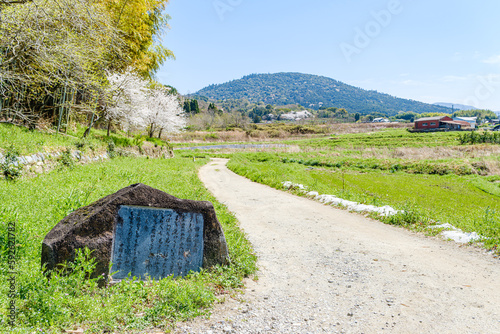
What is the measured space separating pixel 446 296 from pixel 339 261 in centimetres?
186

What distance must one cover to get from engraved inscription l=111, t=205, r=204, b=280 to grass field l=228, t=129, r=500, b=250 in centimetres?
618

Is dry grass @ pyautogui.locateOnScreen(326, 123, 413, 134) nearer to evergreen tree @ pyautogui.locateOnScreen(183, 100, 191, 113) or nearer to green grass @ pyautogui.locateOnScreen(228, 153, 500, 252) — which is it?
evergreen tree @ pyautogui.locateOnScreen(183, 100, 191, 113)

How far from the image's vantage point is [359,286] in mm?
4797

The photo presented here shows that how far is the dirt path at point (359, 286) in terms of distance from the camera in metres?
3.68

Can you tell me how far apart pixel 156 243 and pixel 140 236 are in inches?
9.8

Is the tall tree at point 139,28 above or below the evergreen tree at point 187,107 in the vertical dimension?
below

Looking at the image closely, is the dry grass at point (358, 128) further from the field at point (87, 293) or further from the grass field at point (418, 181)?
the field at point (87, 293)

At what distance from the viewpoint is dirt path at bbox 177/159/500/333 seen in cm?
368

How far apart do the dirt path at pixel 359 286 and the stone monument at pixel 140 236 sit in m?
1.00

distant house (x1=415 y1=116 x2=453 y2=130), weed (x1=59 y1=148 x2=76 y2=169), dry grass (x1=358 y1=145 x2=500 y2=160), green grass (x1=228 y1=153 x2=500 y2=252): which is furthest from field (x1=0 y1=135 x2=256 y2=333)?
distant house (x1=415 y1=116 x2=453 y2=130)

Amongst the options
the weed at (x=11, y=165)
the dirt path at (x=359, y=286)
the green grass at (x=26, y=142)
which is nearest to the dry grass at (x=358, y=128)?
the green grass at (x=26, y=142)

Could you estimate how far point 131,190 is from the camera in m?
4.32

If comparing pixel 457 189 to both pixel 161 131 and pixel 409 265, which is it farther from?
pixel 161 131

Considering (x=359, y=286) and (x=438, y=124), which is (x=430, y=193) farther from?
(x=438, y=124)
